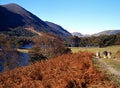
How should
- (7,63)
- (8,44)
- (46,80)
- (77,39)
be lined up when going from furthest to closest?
(77,39) → (8,44) → (7,63) → (46,80)

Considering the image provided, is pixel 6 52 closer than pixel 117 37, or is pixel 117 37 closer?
pixel 6 52

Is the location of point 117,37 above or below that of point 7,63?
above

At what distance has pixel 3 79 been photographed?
21.6 m

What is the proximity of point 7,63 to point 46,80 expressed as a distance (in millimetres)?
53080

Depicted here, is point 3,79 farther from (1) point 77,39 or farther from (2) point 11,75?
(1) point 77,39

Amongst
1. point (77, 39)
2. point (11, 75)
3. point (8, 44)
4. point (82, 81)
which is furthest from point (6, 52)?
point (77, 39)

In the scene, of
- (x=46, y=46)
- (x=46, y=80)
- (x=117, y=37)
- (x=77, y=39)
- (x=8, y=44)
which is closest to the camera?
(x=46, y=80)

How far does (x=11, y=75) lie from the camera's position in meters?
22.7

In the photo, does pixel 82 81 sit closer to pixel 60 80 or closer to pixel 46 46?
pixel 60 80

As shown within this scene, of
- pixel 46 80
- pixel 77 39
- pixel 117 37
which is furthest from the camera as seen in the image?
pixel 77 39

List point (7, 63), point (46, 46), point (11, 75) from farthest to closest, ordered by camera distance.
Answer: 1. point (46, 46)
2. point (7, 63)
3. point (11, 75)

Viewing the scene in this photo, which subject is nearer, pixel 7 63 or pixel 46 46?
pixel 7 63

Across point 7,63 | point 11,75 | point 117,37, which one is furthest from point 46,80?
point 117,37

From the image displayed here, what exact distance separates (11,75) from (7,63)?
5048 centimetres
